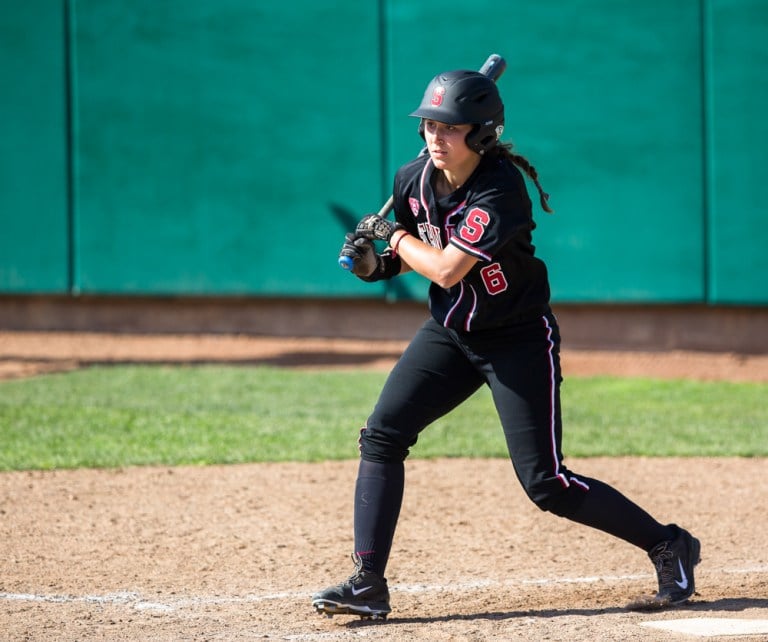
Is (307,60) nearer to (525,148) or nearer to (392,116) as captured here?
(392,116)

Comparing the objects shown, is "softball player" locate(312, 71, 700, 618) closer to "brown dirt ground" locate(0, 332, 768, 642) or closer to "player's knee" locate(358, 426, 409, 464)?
"player's knee" locate(358, 426, 409, 464)

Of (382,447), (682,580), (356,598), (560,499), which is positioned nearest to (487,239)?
(382,447)

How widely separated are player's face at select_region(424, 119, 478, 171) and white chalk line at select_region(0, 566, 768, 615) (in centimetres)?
165

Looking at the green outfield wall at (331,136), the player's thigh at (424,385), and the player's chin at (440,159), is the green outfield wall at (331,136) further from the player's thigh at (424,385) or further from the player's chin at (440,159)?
the player's chin at (440,159)

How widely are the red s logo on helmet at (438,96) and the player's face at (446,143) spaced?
0.06m

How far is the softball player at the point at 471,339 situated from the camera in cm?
391

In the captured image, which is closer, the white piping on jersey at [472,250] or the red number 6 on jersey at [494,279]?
the white piping on jersey at [472,250]

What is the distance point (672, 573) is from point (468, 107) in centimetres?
176

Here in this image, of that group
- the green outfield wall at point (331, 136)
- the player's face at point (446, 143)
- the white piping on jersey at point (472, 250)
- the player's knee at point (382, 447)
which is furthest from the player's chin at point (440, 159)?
the green outfield wall at point (331, 136)

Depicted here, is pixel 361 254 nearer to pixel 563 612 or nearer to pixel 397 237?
pixel 397 237

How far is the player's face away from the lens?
3.90 meters

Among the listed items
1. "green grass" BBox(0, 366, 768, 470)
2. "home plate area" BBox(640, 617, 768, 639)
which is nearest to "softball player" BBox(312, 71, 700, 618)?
"home plate area" BBox(640, 617, 768, 639)

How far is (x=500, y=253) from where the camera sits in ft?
13.1

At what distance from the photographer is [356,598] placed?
13.2 ft
